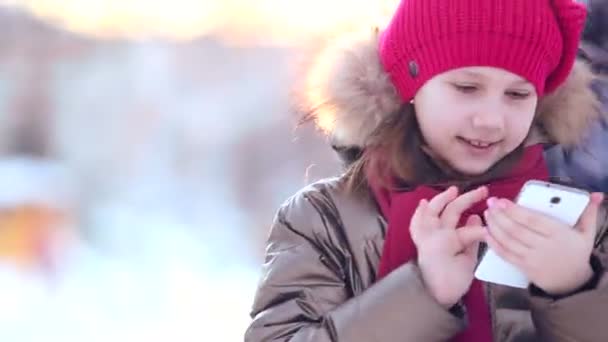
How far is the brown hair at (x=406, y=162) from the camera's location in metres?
0.90

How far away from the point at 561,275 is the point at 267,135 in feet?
2.25

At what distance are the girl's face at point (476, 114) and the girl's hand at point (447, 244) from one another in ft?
0.22

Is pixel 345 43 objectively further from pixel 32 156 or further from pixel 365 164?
pixel 32 156

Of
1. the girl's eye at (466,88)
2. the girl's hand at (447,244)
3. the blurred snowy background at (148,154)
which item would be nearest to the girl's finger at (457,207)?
the girl's hand at (447,244)

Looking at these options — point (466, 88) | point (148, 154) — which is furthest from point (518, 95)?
point (148, 154)

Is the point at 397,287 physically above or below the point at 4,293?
below

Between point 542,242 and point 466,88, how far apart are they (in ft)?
0.58

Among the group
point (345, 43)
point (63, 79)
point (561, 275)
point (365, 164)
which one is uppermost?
point (63, 79)

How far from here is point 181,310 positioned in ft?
4.36

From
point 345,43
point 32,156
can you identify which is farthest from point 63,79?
point 345,43

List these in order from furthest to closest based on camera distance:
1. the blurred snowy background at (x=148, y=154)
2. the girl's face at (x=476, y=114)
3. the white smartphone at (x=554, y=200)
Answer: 1. the blurred snowy background at (x=148, y=154)
2. the girl's face at (x=476, y=114)
3. the white smartphone at (x=554, y=200)

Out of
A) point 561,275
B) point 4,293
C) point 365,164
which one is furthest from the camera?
point 4,293

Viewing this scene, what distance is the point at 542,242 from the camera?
30.0 inches

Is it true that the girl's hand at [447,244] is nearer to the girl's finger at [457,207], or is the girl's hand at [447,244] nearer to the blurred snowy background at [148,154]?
the girl's finger at [457,207]
